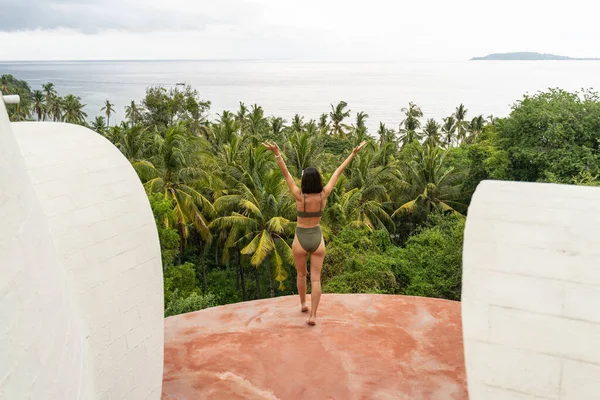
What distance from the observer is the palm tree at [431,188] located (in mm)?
23141

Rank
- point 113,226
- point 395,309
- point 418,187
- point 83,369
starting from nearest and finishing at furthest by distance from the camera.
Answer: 1. point 83,369
2. point 113,226
3. point 395,309
4. point 418,187

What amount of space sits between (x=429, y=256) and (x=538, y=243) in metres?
14.5

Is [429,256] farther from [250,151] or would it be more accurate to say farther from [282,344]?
[282,344]

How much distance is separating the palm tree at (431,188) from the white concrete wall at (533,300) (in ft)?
63.8

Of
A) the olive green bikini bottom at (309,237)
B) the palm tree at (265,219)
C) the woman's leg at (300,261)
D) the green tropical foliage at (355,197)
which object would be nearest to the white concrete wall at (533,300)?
the olive green bikini bottom at (309,237)

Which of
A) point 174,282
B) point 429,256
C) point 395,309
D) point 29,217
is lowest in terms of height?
point 174,282

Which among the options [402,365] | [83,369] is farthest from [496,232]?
[83,369]

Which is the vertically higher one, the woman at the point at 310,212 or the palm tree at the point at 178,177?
the woman at the point at 310,212

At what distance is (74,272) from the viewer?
3.97 metres

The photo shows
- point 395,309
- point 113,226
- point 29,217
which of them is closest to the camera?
point 29,217

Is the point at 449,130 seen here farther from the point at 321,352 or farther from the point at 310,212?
the point at 321,352

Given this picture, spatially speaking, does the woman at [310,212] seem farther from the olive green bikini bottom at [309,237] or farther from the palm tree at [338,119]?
the palm tree at [338,119]

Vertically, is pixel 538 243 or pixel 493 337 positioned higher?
pixel 538 243

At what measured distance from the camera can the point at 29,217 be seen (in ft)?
8.68
